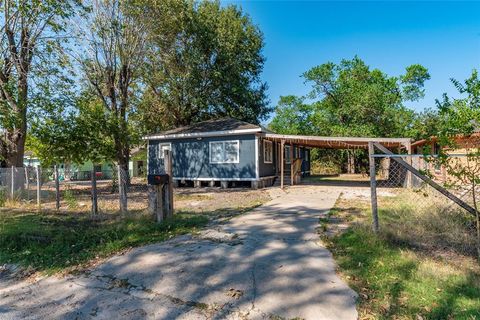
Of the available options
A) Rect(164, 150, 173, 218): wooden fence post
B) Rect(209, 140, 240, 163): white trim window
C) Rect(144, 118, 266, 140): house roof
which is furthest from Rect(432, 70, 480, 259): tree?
Rect(209, 140, 240, 163): white trim window

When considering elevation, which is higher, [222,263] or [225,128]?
[225,128]

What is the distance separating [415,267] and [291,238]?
1.96m

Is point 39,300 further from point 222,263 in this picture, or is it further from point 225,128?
point 225,128

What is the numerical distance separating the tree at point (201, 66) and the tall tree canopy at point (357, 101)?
741cm

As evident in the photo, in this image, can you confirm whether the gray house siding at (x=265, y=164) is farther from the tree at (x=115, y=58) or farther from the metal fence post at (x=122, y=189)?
the metal fence post at (x=122, y=189)

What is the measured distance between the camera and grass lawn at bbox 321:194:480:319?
2889mm

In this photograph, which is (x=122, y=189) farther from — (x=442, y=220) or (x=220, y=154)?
(x=220, y=154)

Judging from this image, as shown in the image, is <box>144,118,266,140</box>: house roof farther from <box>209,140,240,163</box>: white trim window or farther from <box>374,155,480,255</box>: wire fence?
<box>374,155,480,255</box>: wire fence

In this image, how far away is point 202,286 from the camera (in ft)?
11.6

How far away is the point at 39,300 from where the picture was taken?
346cm

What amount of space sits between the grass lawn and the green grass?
121 inches

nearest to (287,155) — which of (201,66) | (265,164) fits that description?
(265,164)

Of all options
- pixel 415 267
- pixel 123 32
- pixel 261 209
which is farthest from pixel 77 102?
pixel 415 267

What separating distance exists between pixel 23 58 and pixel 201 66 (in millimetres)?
10764
